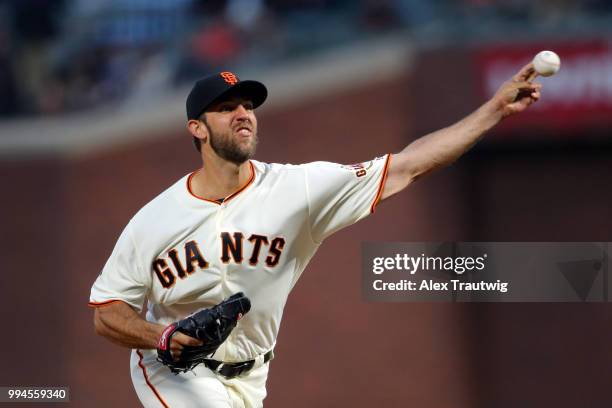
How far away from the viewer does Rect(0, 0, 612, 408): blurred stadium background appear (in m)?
9.79

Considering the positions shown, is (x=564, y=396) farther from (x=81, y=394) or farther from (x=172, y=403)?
(x=172, y=403)

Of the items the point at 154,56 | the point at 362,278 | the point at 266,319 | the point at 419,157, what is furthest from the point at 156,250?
the point at 154,56

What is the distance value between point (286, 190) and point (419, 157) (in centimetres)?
62

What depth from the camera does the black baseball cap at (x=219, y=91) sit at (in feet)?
15.9

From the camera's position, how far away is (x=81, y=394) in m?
10.3

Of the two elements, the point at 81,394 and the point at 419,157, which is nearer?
the point at 419,157

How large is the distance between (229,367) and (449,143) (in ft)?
4.64

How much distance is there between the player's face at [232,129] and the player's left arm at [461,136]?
0.66m

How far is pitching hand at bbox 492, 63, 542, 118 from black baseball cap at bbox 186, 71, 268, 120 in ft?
3.50

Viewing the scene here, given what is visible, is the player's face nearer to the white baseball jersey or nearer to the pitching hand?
the white baseball jersey

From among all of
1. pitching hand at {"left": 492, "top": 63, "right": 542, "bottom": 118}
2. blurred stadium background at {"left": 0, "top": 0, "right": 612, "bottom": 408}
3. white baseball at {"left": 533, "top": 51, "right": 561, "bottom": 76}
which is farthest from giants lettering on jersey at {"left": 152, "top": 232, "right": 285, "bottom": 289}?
blurred stadium background at {"left": 0, "top": 0, "right": 612, "bottom": 408}

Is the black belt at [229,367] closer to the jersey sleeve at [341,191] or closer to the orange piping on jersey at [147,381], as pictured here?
the orange piping on jersey at [147,381]

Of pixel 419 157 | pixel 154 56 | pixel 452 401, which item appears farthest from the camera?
pixel 154 56

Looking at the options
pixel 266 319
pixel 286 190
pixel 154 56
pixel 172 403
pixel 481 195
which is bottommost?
pixel 172 403
